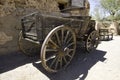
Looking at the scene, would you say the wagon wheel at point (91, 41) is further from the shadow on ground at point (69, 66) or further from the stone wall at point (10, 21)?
the stone wall at point (10, 21)

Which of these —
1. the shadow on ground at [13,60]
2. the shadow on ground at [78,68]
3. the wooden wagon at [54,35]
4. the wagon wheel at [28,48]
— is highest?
the wooden wagon at [54,35]

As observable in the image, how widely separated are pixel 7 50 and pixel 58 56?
2.53 meters

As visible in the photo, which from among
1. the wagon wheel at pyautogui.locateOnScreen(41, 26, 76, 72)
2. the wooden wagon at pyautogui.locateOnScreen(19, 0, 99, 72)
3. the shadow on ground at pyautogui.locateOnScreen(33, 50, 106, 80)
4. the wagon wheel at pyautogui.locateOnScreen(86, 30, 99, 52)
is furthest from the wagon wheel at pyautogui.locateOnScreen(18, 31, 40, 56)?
the wagon wheel at pyautogui.locateOnScreen(86, 30, 99, 52)

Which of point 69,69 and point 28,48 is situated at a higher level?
point 28,48

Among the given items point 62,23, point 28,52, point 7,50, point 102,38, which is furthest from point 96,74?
point 102,38

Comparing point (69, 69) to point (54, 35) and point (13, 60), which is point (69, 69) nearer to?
point (54, 35)

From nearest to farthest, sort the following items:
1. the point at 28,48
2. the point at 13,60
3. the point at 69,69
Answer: the point at 69,69, the point at 13,60, the point at 28,48

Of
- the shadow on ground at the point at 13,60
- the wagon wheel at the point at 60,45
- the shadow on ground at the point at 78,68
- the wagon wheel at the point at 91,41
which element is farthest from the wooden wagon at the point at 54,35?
the wagon wheel at the point at 91,41

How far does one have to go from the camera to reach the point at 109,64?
421cm

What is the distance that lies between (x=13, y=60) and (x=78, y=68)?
2.26m

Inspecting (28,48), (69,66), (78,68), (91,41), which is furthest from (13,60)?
(91,41)

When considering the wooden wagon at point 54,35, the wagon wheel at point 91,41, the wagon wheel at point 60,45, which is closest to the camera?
the wooden wagon at point 54,35

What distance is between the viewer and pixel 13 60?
14.9ft

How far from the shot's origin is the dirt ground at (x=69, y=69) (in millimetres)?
3390
